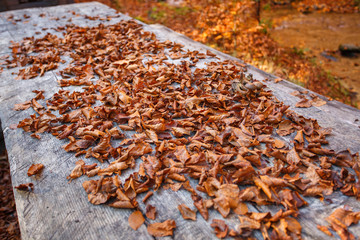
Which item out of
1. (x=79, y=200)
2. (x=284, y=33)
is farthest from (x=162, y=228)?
(x=284, y=33)

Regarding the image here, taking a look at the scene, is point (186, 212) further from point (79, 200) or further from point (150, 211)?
point (79, 200)

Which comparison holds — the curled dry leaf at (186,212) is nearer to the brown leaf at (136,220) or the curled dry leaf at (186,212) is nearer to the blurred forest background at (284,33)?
the brown leaf at (136,220)

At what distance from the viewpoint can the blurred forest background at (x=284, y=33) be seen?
5684 mm

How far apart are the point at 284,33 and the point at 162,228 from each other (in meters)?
8.99

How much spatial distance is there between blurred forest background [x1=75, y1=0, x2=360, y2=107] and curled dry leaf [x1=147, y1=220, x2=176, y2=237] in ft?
15.0

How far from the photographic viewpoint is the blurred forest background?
568 centimetres

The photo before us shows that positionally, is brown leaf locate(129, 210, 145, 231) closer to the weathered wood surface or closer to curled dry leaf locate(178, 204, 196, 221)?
the weathered wood surface

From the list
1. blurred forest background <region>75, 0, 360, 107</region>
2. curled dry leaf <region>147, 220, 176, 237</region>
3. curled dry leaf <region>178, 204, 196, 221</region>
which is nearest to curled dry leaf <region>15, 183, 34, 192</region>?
curled dry leaf <region>147, 220, 176, 237</region>

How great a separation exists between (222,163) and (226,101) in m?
0.70

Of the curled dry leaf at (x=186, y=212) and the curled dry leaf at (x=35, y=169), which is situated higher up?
the curled dry leaf at (x=186, y=212)

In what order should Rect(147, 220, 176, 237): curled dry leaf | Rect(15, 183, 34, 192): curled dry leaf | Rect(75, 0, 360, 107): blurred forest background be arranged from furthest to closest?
Rect(75, 0, 360, 107): blurred forest background
Rect(15, 183, 34, 192): curled dry leaf
Rect(147, 220, 176, 237): curled dry leaf

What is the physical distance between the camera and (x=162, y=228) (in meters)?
1.01

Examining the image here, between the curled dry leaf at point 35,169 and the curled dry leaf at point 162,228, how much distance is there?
75 cm

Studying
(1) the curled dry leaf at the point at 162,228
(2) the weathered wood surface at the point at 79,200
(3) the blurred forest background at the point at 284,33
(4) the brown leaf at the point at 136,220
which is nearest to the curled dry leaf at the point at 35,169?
(2) the weathered wood surface at the point at 79,200
